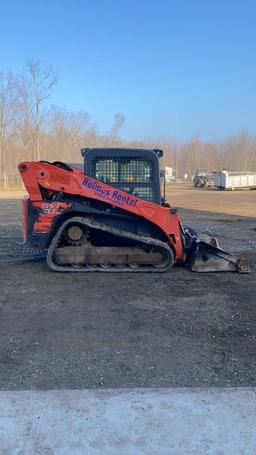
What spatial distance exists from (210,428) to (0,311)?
3313mm

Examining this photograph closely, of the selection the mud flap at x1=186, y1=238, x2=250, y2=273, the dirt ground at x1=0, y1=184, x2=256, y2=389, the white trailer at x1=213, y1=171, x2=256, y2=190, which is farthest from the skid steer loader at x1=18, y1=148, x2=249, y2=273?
the white trailer at x1=213, y1=171, x2=256, y2=190

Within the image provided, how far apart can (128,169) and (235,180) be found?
4255 centimetres

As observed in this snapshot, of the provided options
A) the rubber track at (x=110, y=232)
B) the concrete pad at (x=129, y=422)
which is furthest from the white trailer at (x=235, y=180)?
the concrete pad at (x=129, y=422)

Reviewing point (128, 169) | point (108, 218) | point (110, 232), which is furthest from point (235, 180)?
point (110, 232)

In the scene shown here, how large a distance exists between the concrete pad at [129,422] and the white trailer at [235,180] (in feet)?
152

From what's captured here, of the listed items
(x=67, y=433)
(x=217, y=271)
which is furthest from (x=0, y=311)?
(x=217, y=271)

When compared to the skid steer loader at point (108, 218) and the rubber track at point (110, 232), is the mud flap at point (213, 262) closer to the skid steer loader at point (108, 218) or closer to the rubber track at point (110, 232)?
the skid steer loader at point (108, 218)

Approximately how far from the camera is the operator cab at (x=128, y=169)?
25.6 ft

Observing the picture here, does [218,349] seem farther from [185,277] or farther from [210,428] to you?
[185,277]

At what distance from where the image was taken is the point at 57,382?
356 cm

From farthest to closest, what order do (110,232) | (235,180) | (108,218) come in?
(235,180) → (108,218) → (110,232)

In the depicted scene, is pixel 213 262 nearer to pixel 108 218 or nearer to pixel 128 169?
pixel 108 218

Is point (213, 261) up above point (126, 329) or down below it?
above

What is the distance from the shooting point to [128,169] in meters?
7.88
